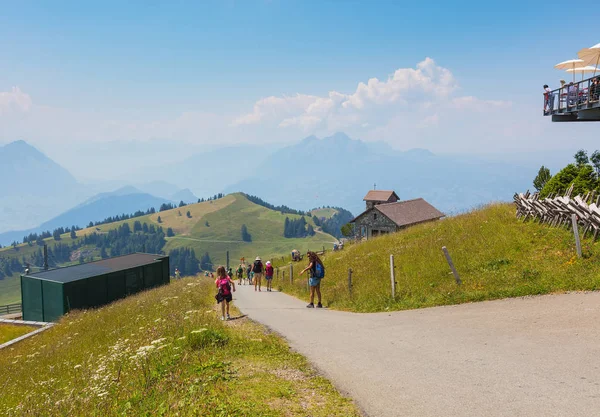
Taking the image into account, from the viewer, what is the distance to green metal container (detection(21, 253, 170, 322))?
29219 millimetres

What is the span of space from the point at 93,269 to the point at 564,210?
33.2m

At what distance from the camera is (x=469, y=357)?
26.6ft

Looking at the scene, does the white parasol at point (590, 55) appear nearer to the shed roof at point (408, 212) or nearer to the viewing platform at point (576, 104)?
the viewing platform at point (576, 104)

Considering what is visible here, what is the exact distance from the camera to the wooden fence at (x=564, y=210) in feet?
45.0

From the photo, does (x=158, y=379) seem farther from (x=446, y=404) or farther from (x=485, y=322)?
(x=485, y=322)

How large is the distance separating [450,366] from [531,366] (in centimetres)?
138

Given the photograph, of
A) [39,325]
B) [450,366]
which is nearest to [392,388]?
[450,366]

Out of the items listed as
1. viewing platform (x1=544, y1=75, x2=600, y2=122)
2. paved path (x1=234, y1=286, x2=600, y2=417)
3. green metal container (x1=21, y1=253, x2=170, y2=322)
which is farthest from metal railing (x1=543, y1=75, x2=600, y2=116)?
green metal container (x1=21, y1=253, x2=170, y2=322)

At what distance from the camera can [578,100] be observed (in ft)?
80.7

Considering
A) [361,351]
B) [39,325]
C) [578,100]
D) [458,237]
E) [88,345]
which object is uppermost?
[578,100]

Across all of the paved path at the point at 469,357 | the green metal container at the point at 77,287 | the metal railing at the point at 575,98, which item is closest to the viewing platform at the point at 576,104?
the metal railing at the point at 575,98

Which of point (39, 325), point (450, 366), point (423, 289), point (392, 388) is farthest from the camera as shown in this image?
point (39, 325)

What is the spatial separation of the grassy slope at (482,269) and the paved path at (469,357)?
0.94 metres

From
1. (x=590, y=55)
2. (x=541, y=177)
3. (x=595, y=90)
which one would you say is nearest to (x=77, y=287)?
(x=595, y=90)
